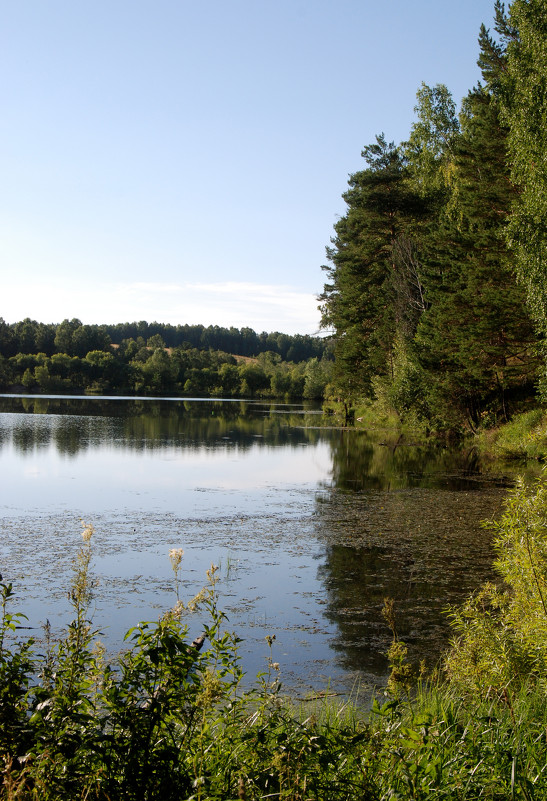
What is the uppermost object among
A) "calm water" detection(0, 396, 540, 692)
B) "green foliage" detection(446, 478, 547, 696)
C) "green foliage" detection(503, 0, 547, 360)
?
"green foliage" detection(503, 0, 547, 360)

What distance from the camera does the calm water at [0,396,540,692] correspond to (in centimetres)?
831

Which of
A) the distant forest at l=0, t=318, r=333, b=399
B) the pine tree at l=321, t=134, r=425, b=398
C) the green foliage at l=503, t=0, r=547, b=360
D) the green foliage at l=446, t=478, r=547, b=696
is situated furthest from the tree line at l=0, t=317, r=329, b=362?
the green foliage at l=446, t=478, r=547, b=696

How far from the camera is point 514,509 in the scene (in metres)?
6.13

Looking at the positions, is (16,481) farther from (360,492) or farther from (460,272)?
(460,272)

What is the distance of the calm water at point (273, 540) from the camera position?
8.31m

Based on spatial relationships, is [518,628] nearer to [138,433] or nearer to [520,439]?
[520,439]

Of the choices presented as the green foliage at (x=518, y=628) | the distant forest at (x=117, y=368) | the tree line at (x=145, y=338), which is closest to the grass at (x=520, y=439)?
the green foliage at (x=518, y=628)

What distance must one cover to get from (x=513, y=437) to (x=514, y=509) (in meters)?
22.4

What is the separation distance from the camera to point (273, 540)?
1342 centimetres

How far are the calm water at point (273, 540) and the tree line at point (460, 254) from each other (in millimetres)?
4974

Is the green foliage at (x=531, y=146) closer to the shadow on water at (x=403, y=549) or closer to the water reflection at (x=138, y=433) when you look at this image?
the shadow on water at (x=403, y=549)

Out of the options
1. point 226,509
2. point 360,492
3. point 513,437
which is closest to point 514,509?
point 226,509

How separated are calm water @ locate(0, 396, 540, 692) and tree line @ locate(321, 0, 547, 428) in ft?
16.3

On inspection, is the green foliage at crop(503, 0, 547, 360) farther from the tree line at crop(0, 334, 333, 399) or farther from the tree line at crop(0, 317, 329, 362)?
the tree line at crop(0, 317, 329, 362)
